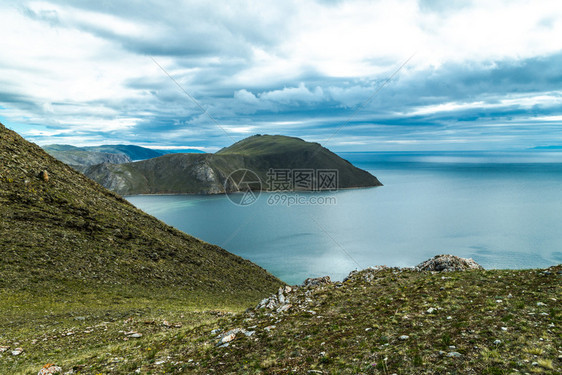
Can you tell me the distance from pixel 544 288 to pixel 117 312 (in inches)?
1214

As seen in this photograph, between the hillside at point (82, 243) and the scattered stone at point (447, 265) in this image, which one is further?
the hillside at point (82, 243)

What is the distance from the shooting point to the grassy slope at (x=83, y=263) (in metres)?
25.2

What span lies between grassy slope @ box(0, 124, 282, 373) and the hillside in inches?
4.7

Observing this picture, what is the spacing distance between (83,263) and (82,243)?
181 inches

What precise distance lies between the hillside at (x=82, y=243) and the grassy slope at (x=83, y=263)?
0.12m

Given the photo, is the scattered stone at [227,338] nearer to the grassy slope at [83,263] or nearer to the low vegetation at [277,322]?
the low vegetation at [277,322]

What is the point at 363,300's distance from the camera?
1600 cm

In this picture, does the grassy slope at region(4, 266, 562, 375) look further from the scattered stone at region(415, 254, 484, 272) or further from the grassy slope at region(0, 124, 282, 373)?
the grassy slope at region(0, 124, 282, 373)

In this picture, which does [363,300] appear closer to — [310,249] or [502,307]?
[502,307]

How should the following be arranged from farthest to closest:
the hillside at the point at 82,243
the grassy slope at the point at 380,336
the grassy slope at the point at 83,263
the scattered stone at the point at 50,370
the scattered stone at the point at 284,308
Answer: the hillside at the point at 82,243, the grassy slope at the point at 83,263, the scattered stone at the point at 284,308, the scattered stone at the point at 50,370, the grassy slope at the point at 380,336

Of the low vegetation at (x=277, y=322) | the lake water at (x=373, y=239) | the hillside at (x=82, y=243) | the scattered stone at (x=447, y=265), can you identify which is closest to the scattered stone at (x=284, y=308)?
the low vegetation at (x=277, y=322)

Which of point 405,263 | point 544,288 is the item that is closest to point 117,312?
point 544,288

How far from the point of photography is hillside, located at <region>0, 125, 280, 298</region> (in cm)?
3294

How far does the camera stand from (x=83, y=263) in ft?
117
